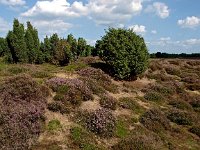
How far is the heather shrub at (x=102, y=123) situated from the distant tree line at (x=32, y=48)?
1915 cm

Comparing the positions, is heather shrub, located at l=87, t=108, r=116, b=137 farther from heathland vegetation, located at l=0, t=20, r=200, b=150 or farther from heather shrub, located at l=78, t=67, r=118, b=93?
heather shrub, located at l=78, t=67, r=118, b=93

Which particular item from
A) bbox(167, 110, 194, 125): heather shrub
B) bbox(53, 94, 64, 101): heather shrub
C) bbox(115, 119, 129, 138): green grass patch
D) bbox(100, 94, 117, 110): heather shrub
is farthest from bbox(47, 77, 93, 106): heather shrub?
bbox(167, 110, 194, 125): heather shrub

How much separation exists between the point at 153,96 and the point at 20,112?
507 inches

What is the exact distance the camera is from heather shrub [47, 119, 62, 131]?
18908 millimetres

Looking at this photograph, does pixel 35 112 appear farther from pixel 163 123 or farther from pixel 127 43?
pixel 127 43

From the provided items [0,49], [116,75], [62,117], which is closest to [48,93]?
[62,117]

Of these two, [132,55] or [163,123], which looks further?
[132,55]

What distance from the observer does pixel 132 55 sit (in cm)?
3150

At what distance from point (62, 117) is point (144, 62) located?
562 inches

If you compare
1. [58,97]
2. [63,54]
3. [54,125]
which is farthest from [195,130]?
[63,54]

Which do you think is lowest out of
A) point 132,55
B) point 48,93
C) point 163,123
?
point 163,123

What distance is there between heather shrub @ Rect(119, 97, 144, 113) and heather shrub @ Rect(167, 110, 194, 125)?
2.07 m

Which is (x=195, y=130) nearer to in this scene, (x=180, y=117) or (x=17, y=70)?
(x=180, y=117)

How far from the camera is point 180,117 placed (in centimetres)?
2445
